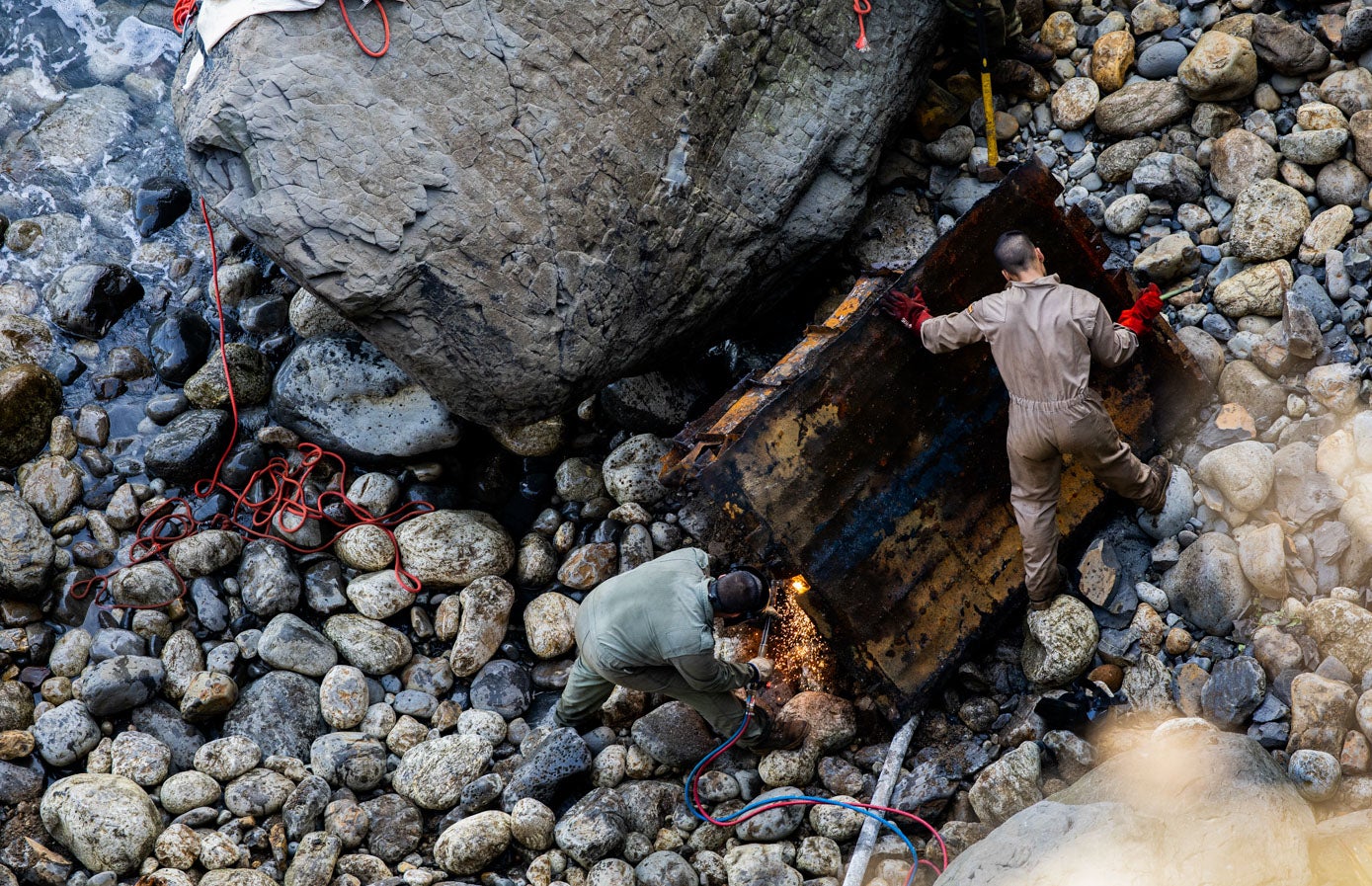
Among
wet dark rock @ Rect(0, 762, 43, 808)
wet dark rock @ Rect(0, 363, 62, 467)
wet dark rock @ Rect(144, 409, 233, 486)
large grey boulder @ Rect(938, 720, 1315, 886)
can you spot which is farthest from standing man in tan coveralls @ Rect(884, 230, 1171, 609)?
wet dark rock @ Rect(0, 363, 62, 467)

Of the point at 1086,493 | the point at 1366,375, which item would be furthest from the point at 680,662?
the point at 1366,375

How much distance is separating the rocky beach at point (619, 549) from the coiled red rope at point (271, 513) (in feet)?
0.13

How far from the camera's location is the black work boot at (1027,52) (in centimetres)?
655

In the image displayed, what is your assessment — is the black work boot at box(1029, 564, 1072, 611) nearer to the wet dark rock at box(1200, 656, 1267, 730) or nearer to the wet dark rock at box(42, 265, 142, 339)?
the wet dark rock at box(1200, 656, 1267, 730)

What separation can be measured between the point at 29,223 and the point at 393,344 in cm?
403

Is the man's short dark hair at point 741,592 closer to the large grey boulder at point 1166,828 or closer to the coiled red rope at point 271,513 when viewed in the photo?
the large grey boulder at point 1166,828

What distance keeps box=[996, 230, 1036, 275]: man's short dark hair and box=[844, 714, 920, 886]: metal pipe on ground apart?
2089mm

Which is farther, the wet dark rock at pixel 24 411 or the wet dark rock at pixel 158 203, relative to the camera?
the wet dark rock at pixel 158 203

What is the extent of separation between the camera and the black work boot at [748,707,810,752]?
16.5 ft

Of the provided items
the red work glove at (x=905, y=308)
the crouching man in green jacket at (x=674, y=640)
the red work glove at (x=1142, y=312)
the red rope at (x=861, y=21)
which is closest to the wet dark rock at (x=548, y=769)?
the crouching man in green jacket at (x=674, y=640)

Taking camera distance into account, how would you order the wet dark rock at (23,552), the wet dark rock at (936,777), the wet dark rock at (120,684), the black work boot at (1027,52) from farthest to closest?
the black work boot at (1027,52) → the wet dark rock at (23,552) → the wet dark rock at (120,684) → the wet dark rock at (936,777)

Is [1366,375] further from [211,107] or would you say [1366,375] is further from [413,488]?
[211,107]

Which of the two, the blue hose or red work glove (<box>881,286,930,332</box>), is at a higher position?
red work glove (<box>881,286,930,332</box>)

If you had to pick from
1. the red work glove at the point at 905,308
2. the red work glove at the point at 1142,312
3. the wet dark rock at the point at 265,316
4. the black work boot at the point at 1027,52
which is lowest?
the wet dark rock at the point at 265,316
